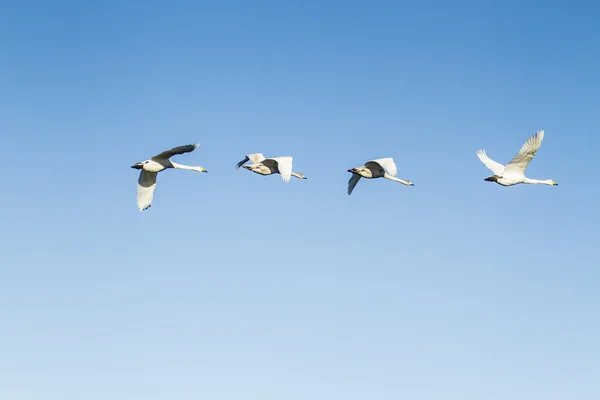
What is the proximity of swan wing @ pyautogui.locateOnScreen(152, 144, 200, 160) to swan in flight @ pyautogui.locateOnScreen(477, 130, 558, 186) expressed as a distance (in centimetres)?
1798

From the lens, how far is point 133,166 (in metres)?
66.6

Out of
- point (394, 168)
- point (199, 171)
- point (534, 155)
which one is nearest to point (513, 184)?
point (534, 155)

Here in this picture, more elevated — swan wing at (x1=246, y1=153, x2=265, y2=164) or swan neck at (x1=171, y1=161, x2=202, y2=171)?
swan wing at (x1=246, y1=153, x2=265, y2=164)

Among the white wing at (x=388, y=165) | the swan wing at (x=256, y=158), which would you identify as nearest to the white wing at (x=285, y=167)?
the swan wing at (x=256, y=158)

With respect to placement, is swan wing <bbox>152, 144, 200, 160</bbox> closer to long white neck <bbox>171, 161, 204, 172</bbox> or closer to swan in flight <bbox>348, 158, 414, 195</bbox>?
long white neck <bbox>171, 161, 204, 172</bbox>

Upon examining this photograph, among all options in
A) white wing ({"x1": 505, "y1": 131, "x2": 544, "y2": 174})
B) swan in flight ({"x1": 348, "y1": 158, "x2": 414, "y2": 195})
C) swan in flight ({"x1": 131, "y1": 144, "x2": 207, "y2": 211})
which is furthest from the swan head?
white wing ({"x1": 505, "y1": 131, "x2": 544, "y2": 174})

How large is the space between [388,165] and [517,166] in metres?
7.79

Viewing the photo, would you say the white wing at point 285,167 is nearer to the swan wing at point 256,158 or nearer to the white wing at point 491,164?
the swan wing at point 256,158

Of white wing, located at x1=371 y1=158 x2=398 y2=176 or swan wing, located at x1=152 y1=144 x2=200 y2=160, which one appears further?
white wing, located at x1=371 y1=158 x2=398 y2=176

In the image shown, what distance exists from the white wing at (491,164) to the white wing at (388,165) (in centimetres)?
707

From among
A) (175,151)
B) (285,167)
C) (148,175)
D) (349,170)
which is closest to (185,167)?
(148,175)

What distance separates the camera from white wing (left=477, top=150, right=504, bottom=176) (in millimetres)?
68838

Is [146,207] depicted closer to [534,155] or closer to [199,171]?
[199,171]

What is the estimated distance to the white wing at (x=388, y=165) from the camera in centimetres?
6538
